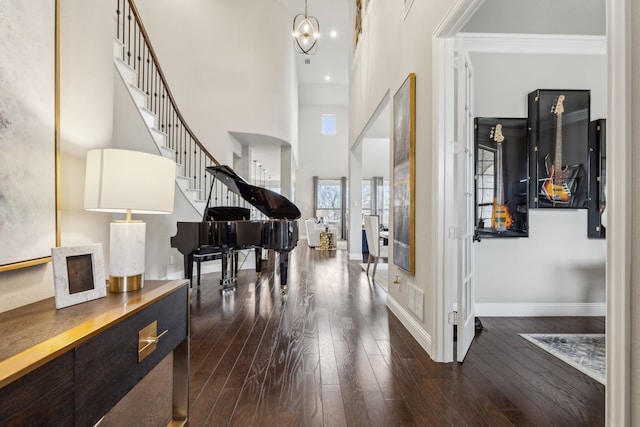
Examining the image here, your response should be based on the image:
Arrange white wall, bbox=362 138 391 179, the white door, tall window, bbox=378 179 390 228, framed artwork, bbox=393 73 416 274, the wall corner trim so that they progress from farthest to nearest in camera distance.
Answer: tall window, bbox=378 179 390 228 → white wall, bbox=362 138 391 179 → framed artwork, bbox=393 73 416 274 → the wall corner trim → the white door

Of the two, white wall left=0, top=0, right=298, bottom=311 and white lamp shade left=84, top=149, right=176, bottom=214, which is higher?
white wall left=0, top=0, right=298, bottom=311

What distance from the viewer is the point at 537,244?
333cm

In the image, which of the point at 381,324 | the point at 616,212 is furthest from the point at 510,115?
the point at 616,212

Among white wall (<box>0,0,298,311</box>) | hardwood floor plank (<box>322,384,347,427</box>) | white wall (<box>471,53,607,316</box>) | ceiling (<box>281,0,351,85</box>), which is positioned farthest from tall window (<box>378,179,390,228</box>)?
hardwood floor plank (<box>322,384,347,427</box>)

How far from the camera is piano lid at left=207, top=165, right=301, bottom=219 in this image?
396 centimetres

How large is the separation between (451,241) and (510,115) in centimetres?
195

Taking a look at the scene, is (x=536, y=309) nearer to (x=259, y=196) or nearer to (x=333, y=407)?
(x=333, y=407)

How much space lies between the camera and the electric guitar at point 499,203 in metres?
3.28

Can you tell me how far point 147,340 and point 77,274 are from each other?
0.32 metres

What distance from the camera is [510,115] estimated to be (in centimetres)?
336

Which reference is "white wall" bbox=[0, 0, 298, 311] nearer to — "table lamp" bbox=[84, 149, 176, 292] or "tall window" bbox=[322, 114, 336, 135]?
"table lamp" bbox=[84, 149, 176, 292]

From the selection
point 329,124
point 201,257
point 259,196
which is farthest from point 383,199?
point 201,257

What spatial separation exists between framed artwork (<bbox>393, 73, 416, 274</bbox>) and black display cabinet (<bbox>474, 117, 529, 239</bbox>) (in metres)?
0.83

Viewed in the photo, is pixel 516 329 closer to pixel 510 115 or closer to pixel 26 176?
pixel 510 115
